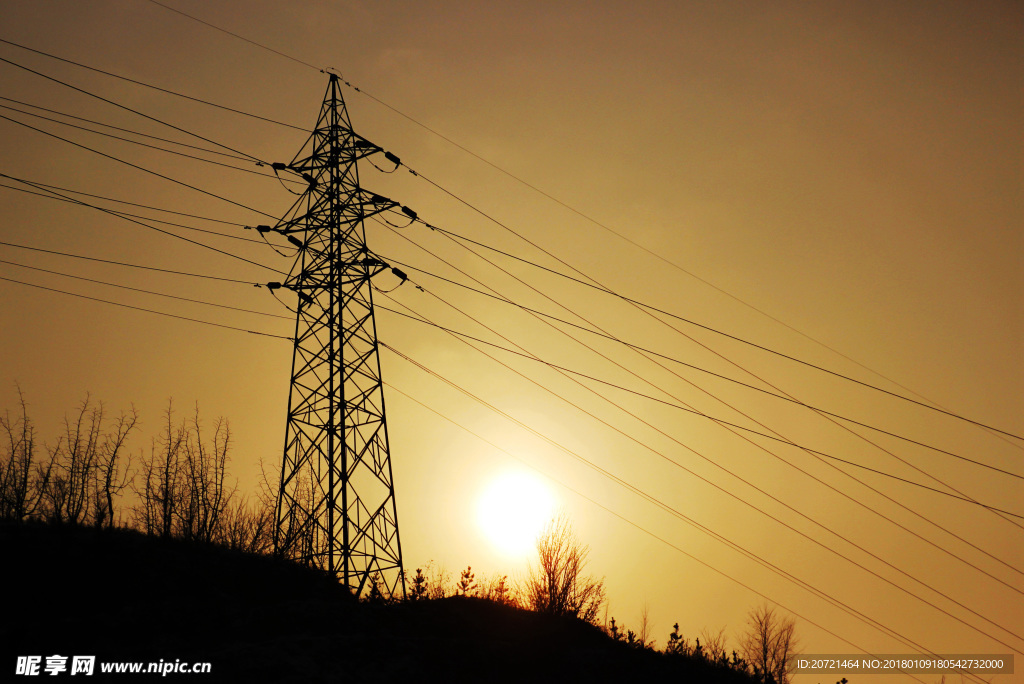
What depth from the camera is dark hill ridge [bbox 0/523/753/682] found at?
16.9 meters

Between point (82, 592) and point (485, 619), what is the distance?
1024 cm

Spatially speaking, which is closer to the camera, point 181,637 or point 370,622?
point 181,637

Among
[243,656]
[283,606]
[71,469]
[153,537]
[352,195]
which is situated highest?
[352,195]

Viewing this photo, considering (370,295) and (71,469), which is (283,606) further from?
(71,469)

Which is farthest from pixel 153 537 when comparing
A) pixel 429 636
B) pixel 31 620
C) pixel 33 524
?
pixel 429 636

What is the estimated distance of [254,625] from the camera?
1886cm

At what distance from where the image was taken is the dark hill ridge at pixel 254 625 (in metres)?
16.9

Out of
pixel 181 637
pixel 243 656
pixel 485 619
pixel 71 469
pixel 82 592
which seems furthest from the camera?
pixel 71 469

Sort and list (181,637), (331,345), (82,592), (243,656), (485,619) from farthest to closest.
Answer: (331,345) → (485,619) → (82,592) → (181,637) → (243,656)

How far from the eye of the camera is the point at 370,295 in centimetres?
2452

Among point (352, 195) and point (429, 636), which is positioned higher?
point (352, 195)

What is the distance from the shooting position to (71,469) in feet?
125

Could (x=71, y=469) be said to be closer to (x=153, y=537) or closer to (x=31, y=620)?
(x=153, y=537)

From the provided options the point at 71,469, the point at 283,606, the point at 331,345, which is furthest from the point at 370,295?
the point at 71,469
